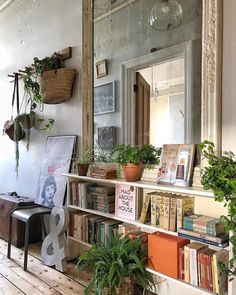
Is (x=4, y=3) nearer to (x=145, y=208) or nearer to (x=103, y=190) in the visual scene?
(x=103, y=190)

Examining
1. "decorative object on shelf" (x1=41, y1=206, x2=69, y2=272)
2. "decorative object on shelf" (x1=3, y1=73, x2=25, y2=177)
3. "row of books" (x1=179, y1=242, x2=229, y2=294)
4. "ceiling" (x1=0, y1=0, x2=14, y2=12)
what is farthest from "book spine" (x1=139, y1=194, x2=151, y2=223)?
"ceiling" (x1=0, y1=0, x2=14, y2=12)

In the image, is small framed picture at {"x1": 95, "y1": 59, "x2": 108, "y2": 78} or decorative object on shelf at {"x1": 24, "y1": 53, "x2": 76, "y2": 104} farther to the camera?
decorative object on shelf at {"x1": 24, "y1": 53, "x2": 76, "y2": 104}

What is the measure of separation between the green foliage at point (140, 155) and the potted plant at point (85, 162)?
0.45m

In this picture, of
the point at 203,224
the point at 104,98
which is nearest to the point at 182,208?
the point at 203,224

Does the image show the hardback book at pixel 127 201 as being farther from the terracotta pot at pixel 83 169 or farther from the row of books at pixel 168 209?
the terracotta pot at pixel 83 169

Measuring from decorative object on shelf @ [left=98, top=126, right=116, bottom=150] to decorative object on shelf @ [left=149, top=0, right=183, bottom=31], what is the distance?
36.3 inches

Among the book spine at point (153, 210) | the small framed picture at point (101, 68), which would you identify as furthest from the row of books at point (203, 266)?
the small framed picture at point (101, 68)

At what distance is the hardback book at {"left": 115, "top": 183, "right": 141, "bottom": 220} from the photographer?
226 cm

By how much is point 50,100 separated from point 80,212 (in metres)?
1.20

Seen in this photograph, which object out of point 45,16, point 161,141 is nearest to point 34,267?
point 161,141

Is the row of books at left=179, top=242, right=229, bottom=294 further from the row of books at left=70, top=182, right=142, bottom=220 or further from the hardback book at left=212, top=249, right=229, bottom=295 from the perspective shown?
the row of books at left=70, top=182, right=142, bottom=220

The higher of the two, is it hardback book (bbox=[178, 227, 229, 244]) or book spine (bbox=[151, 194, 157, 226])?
book spine (bbox=[151, 194, 157, 226])

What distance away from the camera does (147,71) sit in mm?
2412

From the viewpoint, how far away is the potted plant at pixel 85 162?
2.68m
